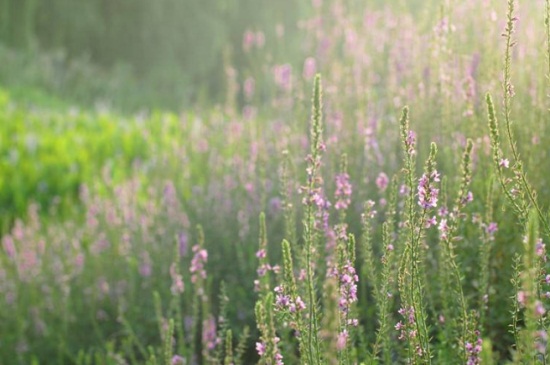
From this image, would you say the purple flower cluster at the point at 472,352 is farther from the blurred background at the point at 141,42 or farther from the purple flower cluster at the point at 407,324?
the blurred background at the point at 141,42

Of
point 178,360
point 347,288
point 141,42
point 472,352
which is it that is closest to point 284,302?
point 347,288

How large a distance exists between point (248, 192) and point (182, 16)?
11.4 m

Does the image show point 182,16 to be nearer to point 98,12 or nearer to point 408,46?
point 98,12

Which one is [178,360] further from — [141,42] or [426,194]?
[141,42]

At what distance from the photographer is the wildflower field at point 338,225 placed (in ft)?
6.06

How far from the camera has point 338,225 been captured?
6.80 feet

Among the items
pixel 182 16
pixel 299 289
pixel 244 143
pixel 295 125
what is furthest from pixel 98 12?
pixel 299 289

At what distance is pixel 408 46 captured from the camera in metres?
3.91

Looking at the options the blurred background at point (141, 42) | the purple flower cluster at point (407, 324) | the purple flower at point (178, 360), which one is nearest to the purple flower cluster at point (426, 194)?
the purple flower cluster at point (407, 324)

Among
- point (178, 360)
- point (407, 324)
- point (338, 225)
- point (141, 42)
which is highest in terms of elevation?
point (141, 42)

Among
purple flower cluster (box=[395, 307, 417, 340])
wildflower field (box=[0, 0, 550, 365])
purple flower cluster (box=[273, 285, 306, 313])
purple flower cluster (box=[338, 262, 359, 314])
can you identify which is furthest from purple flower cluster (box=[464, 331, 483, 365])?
purple flower cluster (box=[273, 285, 306, 313])

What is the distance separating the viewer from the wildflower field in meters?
1.85

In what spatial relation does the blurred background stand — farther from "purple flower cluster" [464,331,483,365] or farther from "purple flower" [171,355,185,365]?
"purple flower cluster" [464,331,483,365]

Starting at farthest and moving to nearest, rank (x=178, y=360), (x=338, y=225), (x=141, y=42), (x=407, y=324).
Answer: (x=141, y=42) < (x=178, y=360) < (x=338, y=225) < (x=407, y=324)
